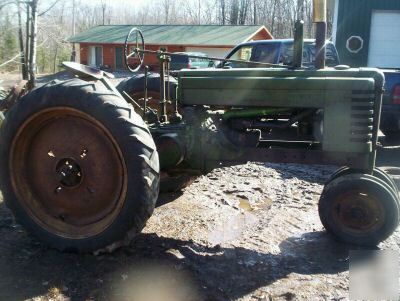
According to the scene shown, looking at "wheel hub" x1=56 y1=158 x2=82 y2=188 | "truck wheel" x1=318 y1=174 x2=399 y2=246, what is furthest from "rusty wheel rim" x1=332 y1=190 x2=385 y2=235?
"wheel hub" x1=56 y1=158 x2=82 y2=188

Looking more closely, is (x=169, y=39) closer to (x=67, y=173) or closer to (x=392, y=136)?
(x=392, y=136)

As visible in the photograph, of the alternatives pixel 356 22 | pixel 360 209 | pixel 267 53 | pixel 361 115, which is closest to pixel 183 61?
pixel 267 53

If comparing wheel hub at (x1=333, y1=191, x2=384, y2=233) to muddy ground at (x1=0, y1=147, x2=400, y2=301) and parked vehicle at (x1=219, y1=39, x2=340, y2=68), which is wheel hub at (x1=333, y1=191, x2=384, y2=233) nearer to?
muddy ground at (x1=0, y1=147, x2=400, y2=301)

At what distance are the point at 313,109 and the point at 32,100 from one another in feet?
7.34

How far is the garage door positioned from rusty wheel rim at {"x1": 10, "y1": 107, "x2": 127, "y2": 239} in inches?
545

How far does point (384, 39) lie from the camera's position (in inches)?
620

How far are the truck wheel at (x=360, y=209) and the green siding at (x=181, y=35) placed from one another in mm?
32126

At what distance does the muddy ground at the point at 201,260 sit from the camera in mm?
3285

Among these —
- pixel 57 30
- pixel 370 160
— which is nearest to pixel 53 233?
pixel 370 160

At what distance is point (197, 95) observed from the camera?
4.28 metres

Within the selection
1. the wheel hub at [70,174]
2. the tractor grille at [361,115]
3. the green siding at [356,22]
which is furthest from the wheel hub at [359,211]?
the green siding at [356,22]

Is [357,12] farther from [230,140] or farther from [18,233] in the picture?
[18,233]

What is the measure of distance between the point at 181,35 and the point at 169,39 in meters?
1.54

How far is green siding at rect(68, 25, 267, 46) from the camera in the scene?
36.9 metres
